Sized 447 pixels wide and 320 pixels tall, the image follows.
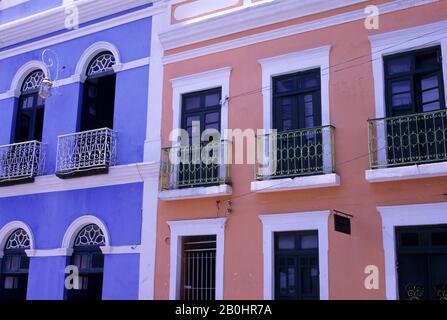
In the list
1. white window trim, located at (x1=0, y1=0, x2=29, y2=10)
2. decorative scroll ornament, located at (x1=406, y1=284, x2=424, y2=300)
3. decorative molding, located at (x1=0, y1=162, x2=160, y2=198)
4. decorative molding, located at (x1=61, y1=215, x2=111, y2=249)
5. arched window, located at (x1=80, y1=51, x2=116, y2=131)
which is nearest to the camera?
decorative scroll ornament, located at (x1=406, y1=284, x2=424, y2=300)

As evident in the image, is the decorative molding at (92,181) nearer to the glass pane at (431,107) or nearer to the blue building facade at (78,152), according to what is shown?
the blue building facade at (78,152)

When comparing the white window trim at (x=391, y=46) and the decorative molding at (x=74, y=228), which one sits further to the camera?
the decorative molding at (x=74, y=228)

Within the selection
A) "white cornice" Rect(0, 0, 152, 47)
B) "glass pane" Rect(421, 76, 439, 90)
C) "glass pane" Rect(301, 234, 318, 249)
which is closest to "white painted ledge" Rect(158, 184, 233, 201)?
"glass pane" Rect(301, 234, 318, 249)

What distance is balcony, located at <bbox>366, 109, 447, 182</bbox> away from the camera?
905 cm

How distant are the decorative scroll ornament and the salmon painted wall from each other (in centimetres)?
39

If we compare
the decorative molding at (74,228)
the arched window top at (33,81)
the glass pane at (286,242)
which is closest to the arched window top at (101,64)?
the arched window top at (33,81)

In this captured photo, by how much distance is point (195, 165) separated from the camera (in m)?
11.2

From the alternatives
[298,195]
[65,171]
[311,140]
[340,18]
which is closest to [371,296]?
[298,195]

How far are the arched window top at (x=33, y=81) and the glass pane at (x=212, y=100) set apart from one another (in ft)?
15.4

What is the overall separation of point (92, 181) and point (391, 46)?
6346 millimetres

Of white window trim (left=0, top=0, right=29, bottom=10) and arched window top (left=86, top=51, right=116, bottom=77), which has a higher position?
white window trim (left=0, top=0, right=29, bottom=10)

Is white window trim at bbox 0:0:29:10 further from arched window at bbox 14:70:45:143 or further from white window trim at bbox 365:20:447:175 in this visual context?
white window trim at bbox 365:20:447:175

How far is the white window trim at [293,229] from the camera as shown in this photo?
9672 millimetres

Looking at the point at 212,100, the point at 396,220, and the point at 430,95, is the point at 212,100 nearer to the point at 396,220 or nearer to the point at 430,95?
the point at 430,95
